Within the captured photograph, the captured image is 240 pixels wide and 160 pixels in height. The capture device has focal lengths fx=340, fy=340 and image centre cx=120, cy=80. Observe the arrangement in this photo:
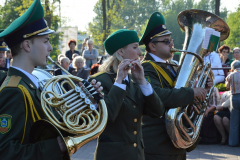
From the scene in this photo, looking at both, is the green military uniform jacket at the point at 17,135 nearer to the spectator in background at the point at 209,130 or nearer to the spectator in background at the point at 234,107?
the spectator in background at the point at 234,107

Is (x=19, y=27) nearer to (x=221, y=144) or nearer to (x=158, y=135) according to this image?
(x=158, y=135)

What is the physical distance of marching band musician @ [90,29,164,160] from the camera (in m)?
2.70

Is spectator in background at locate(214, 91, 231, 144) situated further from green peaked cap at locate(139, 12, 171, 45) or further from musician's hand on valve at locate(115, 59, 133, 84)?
musician's hand on valve at locate(115, 59, 133, 84)

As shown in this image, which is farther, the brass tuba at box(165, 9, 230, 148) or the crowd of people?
the brass tuba at box(165, 9, 230, 148)

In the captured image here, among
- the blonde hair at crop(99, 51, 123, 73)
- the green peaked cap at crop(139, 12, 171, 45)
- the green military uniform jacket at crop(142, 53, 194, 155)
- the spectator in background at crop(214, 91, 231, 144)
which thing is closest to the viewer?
the blonde hair at crop(99, 51, 123, 73)

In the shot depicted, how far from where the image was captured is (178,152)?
3.48 metres

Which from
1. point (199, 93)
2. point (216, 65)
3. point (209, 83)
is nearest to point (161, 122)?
point (199, 93)

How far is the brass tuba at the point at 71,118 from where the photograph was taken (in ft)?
6.28

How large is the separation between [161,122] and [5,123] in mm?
1913

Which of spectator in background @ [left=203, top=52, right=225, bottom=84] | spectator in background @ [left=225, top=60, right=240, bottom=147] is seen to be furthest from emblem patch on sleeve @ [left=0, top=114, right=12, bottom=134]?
spectator in background @ [left=203, top=52, right=225, bottom=84]

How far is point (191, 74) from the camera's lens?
3721 millimetres

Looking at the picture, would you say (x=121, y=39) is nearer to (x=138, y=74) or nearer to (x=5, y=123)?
(x=138, y=74)

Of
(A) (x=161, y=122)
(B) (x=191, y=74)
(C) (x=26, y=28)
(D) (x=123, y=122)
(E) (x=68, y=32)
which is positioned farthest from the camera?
(E) (x=68, y=32)

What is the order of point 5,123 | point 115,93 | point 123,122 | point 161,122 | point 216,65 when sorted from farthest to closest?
point 216,65 → point 161,122 → point 123,122 → point 115,93 → point 5,123
